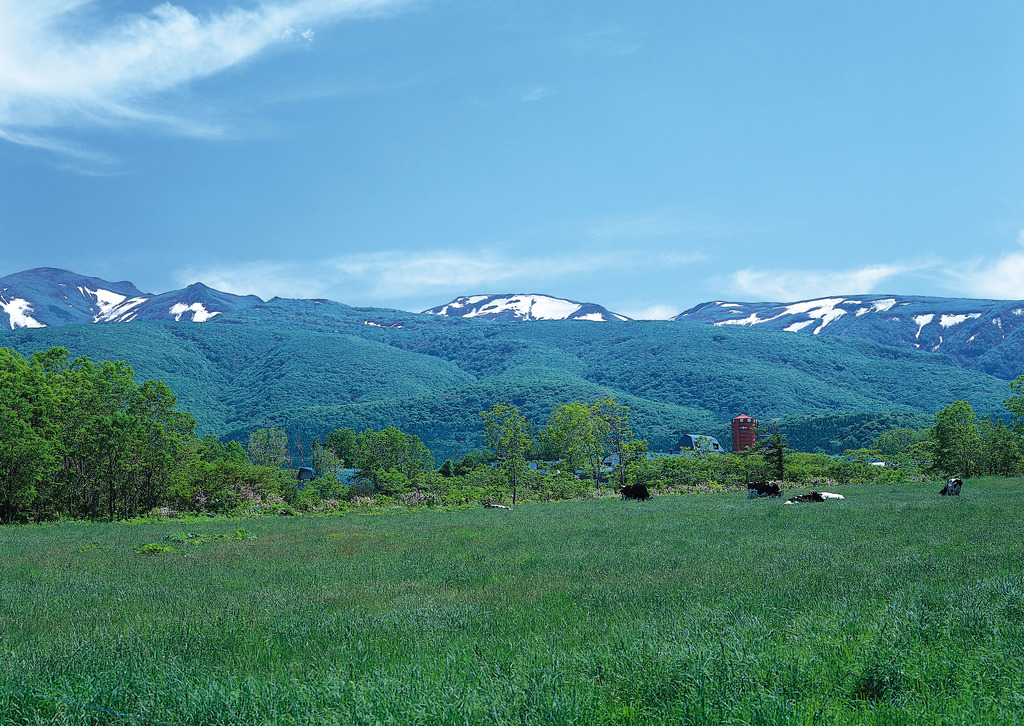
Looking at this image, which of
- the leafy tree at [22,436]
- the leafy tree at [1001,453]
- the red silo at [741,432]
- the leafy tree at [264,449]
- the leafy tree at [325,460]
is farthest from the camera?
the red silo at [741,432]

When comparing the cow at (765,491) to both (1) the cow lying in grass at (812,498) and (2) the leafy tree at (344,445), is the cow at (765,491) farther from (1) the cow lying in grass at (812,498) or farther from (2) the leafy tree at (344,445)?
(2) the leafy tree at (344,445)

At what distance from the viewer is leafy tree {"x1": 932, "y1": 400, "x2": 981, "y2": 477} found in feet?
152

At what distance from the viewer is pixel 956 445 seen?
4656 centimetres

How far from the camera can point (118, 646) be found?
654 centimetres

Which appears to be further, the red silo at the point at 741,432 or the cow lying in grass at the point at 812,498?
the red silo at the point at 741,432

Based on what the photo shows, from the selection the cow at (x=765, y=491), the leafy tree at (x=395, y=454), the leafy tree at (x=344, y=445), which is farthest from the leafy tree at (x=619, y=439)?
the leafy tree at (x=344, y=445)

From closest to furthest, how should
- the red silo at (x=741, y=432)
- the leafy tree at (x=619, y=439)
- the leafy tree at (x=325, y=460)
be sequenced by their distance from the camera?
the leafy tree at (x=619, y=439) < the leafy tree at (x=325, y=460) < the red silo at (x=741, y=432)

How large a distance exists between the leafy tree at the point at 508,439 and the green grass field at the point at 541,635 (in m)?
33.4

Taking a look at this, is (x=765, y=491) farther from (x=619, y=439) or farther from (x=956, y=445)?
(x=956, y=445)

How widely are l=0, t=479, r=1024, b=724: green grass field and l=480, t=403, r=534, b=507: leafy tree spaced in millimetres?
33372

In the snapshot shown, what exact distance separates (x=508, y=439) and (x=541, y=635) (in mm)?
42070

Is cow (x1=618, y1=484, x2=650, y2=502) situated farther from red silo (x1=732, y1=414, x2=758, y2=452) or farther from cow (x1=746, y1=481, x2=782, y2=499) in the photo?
red silo (x1=732, y1=414, x2=758, y2=452)

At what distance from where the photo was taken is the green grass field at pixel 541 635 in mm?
4422

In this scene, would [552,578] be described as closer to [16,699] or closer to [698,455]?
[16,699]
